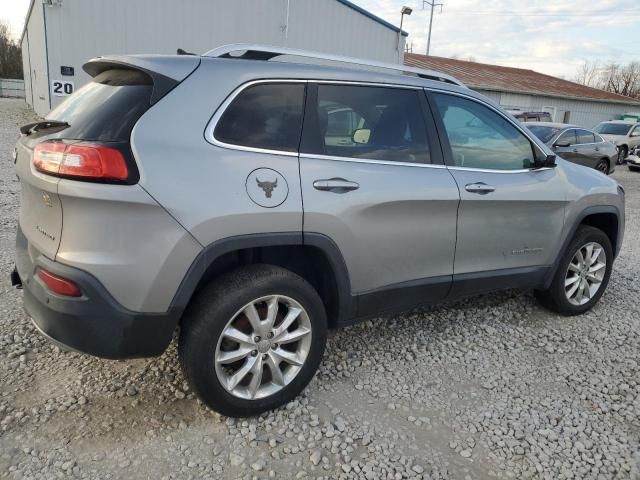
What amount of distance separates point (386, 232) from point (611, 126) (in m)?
20.7

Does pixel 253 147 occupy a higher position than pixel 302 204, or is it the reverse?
pixel 253 147

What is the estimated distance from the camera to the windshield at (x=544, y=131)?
11828 millimetres

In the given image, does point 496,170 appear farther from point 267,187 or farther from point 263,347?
point 263,347

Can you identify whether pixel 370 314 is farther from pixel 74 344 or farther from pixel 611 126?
pixel 611 126

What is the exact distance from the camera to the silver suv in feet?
7.11

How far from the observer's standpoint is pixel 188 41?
15.8 metres

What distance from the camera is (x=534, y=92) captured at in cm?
2969

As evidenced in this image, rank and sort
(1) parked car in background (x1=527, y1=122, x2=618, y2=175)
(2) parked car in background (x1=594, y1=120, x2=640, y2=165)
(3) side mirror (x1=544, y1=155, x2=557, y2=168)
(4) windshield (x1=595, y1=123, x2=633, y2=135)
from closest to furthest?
1. (3) side mirror (x1=544, y1=155, x2=557, y2=168)
2. (1) parked car in background (x1=527, y1=122, x2=618, y2=175)
3. (2) parked car in background (x1=594, y1=120, x2=640, y2=165)
4. (4) windshield (x1=595, y1=123, x2=633, y2=135)

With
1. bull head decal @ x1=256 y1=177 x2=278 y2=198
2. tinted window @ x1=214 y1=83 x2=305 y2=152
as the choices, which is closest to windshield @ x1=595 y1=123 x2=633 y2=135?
tinted window @ x1=214 y1=83 x2=305 y2=152

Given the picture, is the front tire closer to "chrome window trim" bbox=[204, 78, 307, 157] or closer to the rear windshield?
"chrome window trim" bbox=[204, 78, 307, 157]

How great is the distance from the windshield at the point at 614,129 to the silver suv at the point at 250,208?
19.0 m

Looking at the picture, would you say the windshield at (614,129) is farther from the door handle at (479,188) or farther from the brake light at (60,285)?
the brake light at (60,285)

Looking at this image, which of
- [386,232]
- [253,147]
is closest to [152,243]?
[253,147]

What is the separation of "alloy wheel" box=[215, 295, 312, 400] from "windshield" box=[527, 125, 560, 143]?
427 inches
